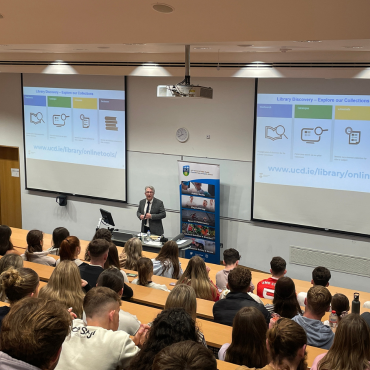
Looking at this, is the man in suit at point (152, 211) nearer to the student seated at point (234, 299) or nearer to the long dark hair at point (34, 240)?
the long dark hair at point (34, 240)

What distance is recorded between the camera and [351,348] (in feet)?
8.01

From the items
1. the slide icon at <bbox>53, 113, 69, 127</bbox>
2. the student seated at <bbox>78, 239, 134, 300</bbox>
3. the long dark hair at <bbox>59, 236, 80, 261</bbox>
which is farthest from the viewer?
the slide icon at <bbox>53, 113, 69, 127</bbox>

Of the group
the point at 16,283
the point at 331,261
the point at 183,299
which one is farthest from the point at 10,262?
the point at 331,261

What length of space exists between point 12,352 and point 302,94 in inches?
237

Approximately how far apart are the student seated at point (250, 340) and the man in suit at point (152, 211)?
4.76 meters

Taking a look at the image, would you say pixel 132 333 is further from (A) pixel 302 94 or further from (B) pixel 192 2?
(A) pixel 302 94

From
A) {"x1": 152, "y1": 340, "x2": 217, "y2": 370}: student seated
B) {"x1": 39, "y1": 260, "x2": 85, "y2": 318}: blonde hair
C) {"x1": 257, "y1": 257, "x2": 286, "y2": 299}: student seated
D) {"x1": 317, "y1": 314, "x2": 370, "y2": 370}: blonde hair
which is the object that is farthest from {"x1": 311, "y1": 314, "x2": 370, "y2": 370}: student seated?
{"x1": 257, "y1": 257, "x2": 286, "y2": 299}: student seated

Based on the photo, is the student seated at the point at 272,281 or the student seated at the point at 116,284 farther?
the student seated at the point at 272,281

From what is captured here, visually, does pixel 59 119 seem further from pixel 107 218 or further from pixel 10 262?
pixel 10 262

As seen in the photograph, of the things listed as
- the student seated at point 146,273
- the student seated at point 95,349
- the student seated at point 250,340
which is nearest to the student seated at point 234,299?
the student seated at point 250,340

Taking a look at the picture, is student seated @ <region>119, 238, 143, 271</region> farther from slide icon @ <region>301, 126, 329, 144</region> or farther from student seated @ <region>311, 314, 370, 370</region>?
slide icon @ <region>301, 126, 329, 144</region>

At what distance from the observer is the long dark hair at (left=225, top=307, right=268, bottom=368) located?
2510 mm

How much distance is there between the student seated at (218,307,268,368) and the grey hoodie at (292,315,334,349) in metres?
0.78

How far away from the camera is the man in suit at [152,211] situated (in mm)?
7305
